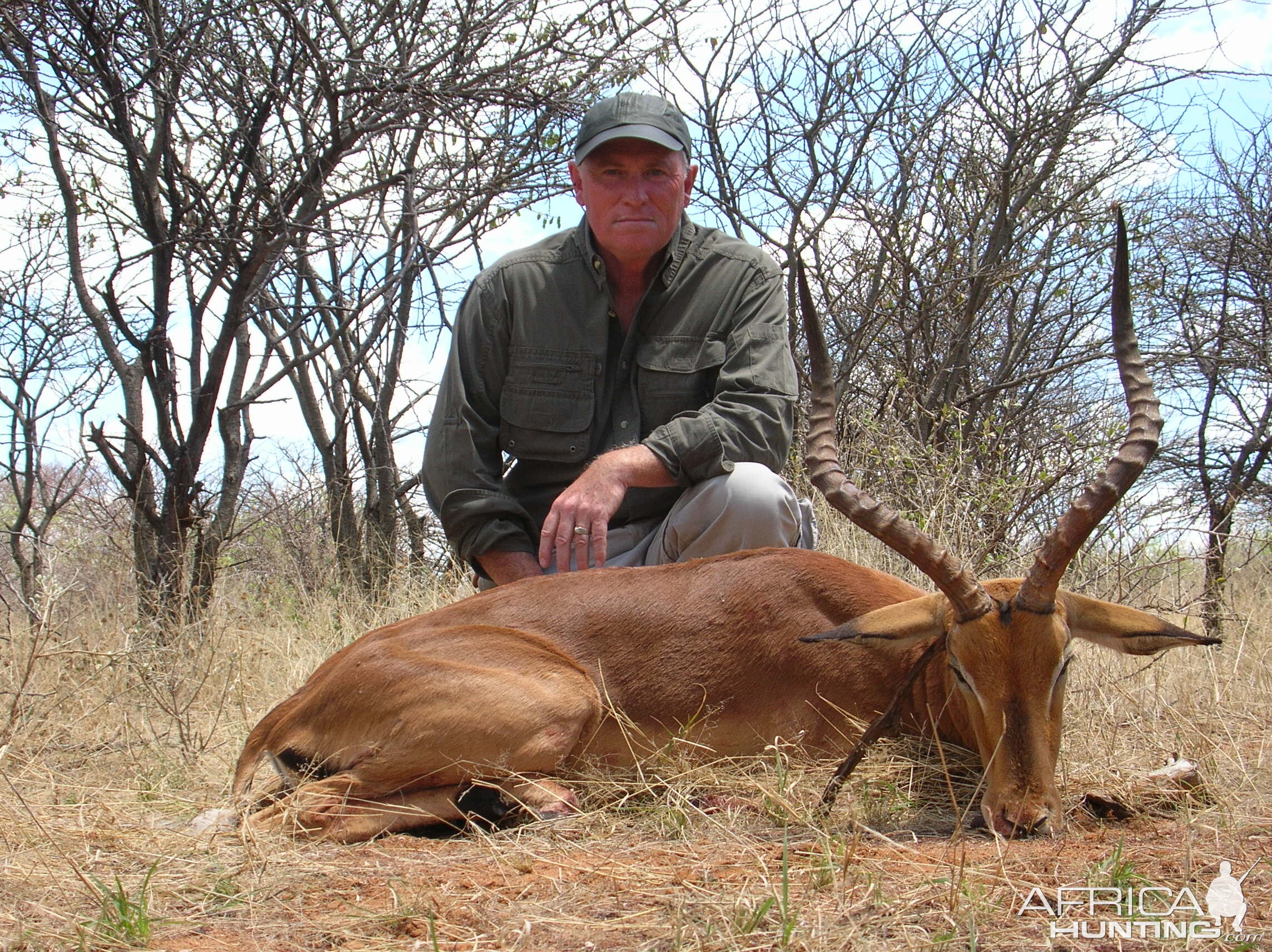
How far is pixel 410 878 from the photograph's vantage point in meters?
3.03

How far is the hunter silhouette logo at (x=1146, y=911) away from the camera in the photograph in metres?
2.47

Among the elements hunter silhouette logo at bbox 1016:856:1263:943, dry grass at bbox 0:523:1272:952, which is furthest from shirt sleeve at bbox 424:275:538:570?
hunter silhouette logo at bbox 1016:856:1263:943

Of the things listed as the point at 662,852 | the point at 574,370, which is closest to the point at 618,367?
the point at 574,370

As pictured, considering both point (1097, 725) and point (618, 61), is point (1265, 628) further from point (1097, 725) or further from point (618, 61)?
point (618, 61)

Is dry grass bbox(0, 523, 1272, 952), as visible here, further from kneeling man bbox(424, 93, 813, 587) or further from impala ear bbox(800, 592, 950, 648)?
kneeling man bbox(424, 93, 813, 587)

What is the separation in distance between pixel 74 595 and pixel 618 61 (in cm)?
574

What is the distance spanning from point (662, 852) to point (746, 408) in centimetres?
212

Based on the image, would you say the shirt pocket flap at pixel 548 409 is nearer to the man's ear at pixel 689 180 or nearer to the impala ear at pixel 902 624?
the man's ear at pixel 689 180

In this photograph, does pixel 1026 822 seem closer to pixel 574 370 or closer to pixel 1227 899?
pixel 1227 899

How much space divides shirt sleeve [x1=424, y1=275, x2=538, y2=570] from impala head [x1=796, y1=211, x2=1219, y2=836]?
64.2 inches

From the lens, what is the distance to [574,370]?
17.0 feet

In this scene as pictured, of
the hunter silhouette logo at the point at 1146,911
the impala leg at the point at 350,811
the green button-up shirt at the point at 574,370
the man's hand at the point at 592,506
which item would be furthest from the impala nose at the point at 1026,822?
the green button-up shirt at the point at 574,370

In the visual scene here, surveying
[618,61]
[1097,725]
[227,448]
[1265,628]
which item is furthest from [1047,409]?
[227,448]

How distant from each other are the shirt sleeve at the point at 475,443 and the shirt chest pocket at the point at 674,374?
66 cm
